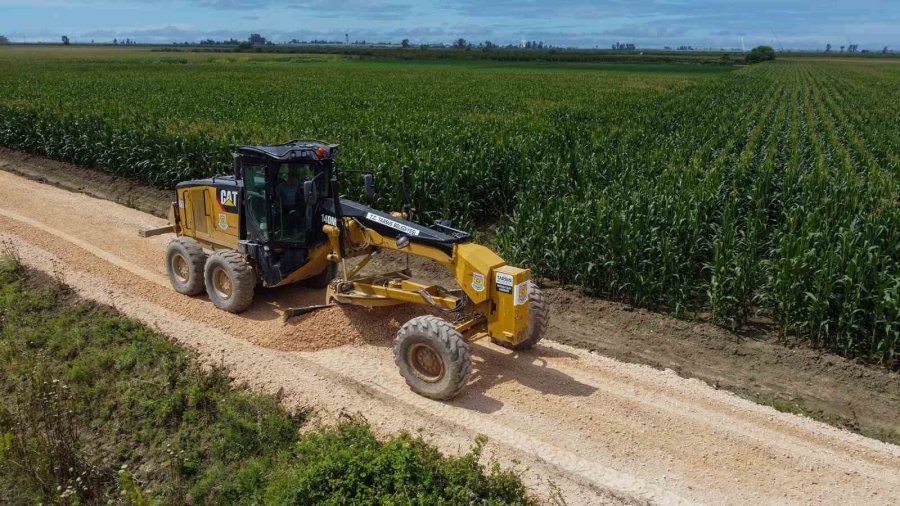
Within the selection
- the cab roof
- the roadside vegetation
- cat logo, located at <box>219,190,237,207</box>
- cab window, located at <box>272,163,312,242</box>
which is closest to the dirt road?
the roadside vegetation

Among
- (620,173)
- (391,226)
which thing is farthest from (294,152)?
(620,173)

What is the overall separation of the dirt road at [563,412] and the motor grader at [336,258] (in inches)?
15.2

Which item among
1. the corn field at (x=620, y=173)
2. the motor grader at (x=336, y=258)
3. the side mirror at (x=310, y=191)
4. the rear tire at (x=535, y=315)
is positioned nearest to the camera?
the motor grader at (x=336, y=258)

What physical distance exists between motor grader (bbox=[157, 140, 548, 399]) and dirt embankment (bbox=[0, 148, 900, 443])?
32.0 inches

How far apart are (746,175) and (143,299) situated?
14.0m

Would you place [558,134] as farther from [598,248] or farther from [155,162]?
[155,162]

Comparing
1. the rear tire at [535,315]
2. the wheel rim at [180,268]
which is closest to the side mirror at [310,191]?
the rear tire at [535,315]

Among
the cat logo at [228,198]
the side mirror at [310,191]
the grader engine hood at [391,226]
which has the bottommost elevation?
the cat logo at [228,198]

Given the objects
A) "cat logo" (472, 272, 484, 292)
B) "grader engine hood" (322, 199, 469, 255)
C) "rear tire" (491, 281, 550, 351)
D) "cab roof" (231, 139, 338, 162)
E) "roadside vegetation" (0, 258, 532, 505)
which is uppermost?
"cab roof" (231, 139, 338, 162)

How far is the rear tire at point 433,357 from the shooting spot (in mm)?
7148

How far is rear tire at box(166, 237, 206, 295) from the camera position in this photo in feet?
33.9

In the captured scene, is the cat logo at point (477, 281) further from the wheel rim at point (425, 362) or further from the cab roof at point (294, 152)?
the cab roof at point (294, 152)

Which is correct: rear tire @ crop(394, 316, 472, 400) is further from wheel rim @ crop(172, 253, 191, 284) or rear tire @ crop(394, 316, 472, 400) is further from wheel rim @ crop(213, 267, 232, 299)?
wheel rim @ crop(172, 253, 191, 284)

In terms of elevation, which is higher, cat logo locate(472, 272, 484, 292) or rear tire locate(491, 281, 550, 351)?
cat logo locate(472, 272, 484, 292)
